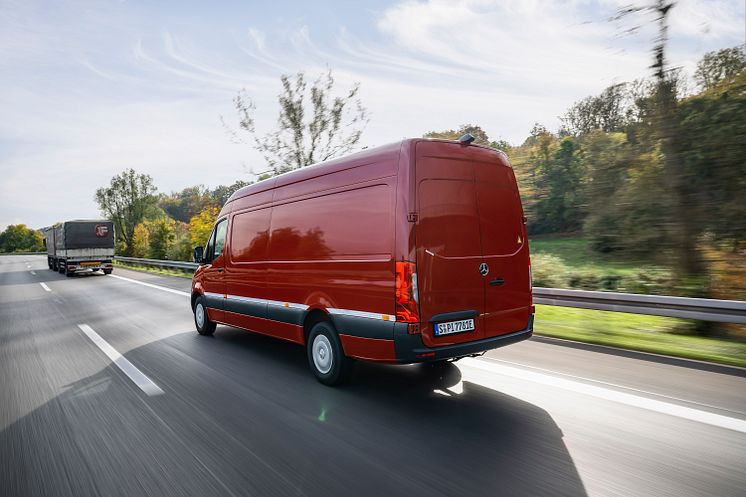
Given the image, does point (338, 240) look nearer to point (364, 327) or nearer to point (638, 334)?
point (364, 327)

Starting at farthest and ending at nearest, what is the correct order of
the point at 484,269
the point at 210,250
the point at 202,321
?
the point at 202,321, the point at 210,250, the point at 484,269

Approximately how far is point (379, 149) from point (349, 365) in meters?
2.15

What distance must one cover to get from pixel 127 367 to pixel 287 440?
334 centimetres

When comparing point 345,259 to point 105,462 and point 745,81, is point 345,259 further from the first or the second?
point 745,81

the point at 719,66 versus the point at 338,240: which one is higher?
the point at 719,66

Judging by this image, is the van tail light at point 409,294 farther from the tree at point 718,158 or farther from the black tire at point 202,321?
the tree at point 718,158

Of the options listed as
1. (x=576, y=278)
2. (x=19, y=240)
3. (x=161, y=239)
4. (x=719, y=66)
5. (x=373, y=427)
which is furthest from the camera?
(x=19, y=240)

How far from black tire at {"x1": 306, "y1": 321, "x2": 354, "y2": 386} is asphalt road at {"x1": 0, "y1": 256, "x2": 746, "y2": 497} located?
0.14 metres

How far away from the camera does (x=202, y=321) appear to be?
8031mm

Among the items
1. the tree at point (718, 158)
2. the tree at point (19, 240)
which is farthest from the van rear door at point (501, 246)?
the tree at point (19, 240)

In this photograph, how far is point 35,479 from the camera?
3168 mm

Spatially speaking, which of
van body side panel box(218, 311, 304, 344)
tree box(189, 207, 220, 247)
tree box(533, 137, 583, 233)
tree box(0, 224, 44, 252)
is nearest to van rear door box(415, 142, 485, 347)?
van body side panel box(218, 311, 304, 344)

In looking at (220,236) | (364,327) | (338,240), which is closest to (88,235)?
(220,236)

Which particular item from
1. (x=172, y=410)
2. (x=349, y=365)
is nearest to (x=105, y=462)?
(x=172, y=410)
